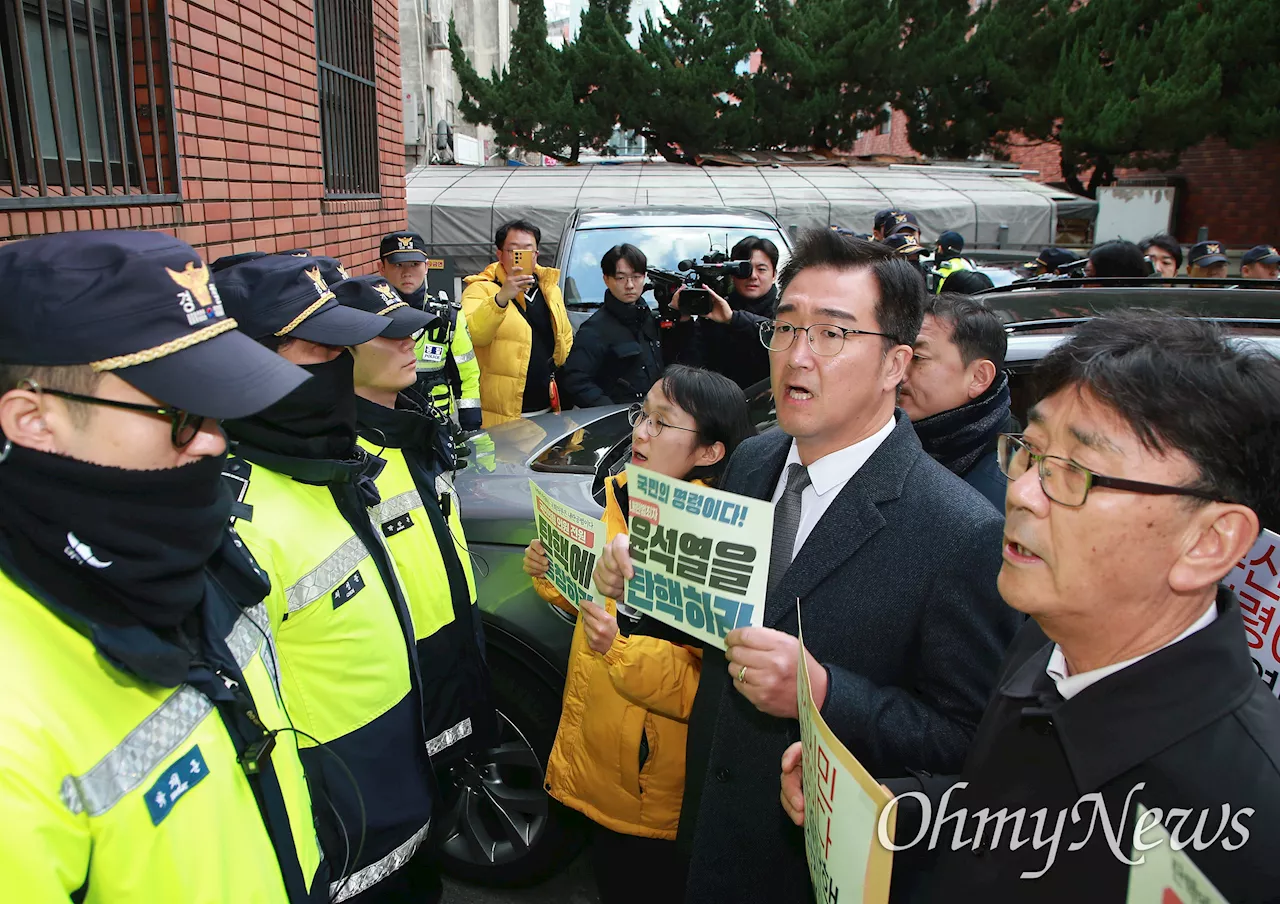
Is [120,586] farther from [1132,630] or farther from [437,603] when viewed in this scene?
[1132,630]

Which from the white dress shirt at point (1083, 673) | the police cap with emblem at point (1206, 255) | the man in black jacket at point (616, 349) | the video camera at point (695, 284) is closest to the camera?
the white dress shirt at point (1083, 673)

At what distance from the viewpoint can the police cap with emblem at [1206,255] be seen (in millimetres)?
7520

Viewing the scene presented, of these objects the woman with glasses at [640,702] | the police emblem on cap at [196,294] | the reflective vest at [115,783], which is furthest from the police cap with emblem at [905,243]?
the reflective vest at [115,783]

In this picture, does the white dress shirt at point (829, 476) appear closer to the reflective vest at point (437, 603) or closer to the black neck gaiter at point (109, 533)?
the reflective vest at point (437, 603)

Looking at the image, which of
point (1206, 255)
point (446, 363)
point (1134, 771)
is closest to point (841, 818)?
point (1134, 771)

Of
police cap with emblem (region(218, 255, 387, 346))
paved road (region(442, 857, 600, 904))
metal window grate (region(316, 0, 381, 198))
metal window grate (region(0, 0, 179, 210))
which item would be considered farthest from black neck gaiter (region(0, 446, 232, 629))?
metal window grate (region(316, 0, 381, 198))

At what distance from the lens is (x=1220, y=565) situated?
121 centimetres

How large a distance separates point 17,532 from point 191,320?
0.36 meters

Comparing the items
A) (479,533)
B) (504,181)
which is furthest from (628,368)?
(504,181)

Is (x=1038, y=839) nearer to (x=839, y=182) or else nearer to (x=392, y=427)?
(x=392, y=427)

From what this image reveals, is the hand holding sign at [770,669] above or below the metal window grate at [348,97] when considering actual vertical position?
below

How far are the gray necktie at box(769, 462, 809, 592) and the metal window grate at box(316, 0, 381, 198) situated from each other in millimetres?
4738

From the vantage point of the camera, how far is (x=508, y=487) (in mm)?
3309

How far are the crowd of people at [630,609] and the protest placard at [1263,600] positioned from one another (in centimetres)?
53
